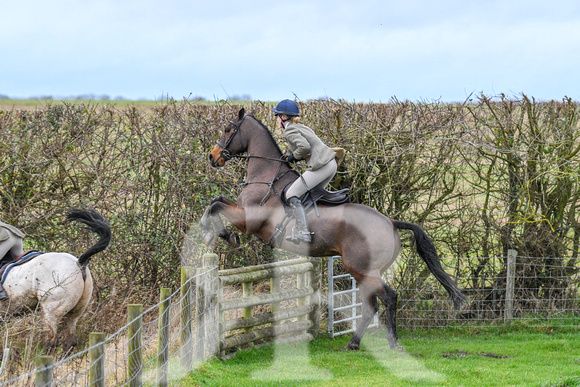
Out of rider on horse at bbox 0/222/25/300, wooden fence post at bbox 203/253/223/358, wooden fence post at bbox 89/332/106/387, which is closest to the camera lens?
wooden fence post at bbox 89/332/106/387

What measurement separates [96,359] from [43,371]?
719mm

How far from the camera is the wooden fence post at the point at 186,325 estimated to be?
6455mm

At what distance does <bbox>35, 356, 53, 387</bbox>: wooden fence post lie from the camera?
330cm

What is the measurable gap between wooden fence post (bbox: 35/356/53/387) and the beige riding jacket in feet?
14.2

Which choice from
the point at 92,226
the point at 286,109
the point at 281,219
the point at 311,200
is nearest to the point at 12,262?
the point at 92,226

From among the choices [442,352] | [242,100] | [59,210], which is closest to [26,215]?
[59,210]

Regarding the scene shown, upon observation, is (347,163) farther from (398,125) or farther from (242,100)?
(242,100)

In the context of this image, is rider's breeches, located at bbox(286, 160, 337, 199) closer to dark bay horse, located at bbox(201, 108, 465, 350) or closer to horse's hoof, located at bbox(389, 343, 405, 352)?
dark bay horse, located at bbox(201, 108, 465, 350)

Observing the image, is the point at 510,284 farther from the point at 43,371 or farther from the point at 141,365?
the point at 43,371

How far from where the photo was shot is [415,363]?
743cm

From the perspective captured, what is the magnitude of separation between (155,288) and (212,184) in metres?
1.95

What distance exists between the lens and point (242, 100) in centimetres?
1059

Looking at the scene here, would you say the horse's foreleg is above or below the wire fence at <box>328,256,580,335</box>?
above

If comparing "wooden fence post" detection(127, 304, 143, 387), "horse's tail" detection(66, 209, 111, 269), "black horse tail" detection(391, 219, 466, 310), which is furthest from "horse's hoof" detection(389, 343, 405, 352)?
"wooden fence post" detection(127, 304, 143, 387)
